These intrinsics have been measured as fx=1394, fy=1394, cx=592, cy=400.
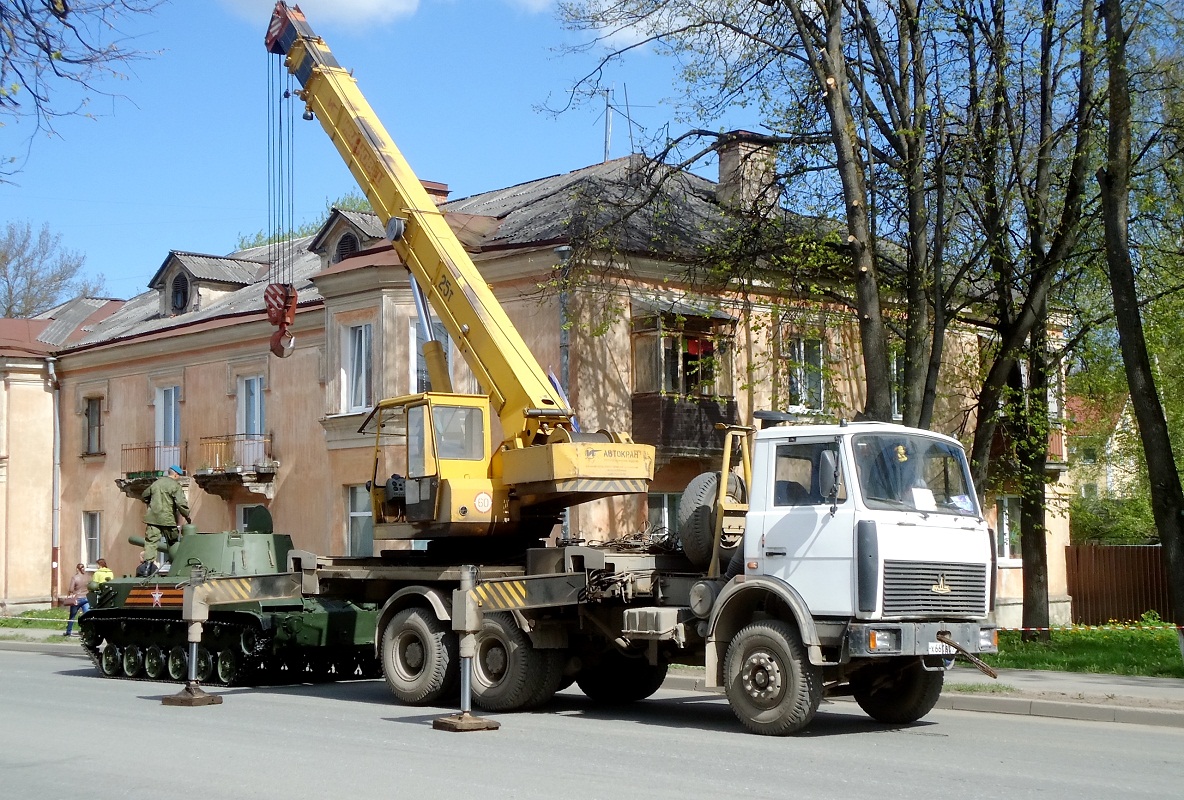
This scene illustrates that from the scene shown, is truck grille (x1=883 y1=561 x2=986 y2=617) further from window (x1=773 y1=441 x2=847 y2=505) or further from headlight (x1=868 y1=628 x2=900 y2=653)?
window (x1=773 y1=441 x2=847 y2=505)

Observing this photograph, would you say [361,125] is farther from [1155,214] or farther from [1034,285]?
[1155,214]

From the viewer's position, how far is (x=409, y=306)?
28.7 meters

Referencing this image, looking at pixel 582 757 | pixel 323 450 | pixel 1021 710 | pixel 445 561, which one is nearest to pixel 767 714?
pixel 582 757

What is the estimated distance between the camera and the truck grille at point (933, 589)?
11344 mm

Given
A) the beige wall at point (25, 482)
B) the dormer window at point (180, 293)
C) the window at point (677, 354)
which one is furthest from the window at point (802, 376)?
the beige wall at point (25, 482)

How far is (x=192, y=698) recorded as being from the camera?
14359 mm

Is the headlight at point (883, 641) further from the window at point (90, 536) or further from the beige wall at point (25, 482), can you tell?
the beige wall at point (25, 482)

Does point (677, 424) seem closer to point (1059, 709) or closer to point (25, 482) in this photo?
point (1059, 709)

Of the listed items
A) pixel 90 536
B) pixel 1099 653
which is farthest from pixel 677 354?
pixel 90 536

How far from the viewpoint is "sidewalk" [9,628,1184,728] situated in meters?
13.4

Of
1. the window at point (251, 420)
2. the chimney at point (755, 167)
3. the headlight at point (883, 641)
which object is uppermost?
the chimney at point (755, 167)

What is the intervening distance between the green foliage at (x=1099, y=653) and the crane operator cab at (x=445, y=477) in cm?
560

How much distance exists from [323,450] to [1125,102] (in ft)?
62.6

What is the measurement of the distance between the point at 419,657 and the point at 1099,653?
9924mm
